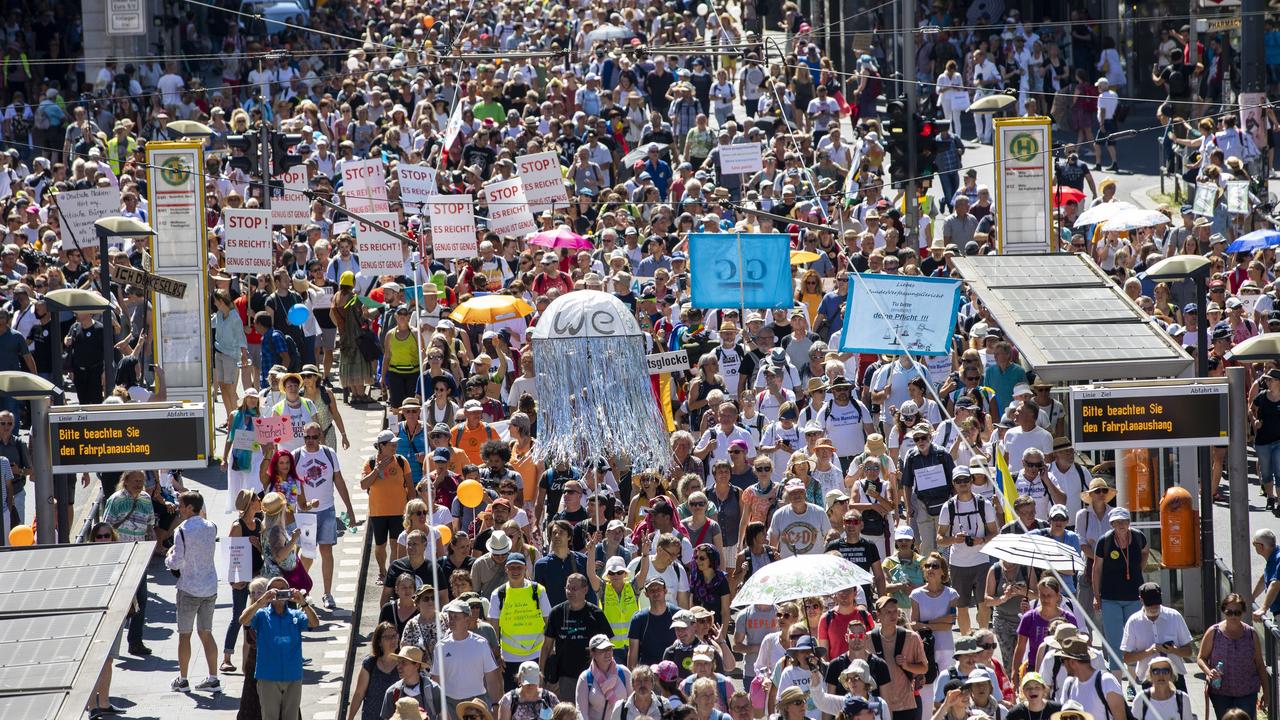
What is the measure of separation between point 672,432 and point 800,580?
20.0 feet

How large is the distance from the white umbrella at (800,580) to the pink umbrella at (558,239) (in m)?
11.9

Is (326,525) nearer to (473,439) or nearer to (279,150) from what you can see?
(473,439)

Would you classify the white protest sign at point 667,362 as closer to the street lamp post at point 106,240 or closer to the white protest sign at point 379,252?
the street lamp post at point 106,240

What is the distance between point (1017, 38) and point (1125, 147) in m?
2.83

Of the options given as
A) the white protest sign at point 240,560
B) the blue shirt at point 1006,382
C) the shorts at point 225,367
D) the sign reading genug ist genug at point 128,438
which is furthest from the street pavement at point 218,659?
the blue shirt at point 1006,382

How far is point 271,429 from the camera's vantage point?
19.5m

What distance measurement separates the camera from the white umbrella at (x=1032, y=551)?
49.4 feet

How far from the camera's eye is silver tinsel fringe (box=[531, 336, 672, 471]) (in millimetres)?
19203

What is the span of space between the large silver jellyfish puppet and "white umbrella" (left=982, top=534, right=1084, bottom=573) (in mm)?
4393

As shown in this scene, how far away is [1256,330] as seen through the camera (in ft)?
73.0

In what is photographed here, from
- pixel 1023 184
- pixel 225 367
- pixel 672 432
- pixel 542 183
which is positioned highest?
pixel 542 183

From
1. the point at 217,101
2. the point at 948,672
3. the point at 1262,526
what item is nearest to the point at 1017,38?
the point at 217,101

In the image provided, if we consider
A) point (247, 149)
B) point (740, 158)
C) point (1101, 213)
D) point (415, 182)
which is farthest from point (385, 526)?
point (740, 158)

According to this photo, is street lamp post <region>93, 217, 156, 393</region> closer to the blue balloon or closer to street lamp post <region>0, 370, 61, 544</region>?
the blue balloon
